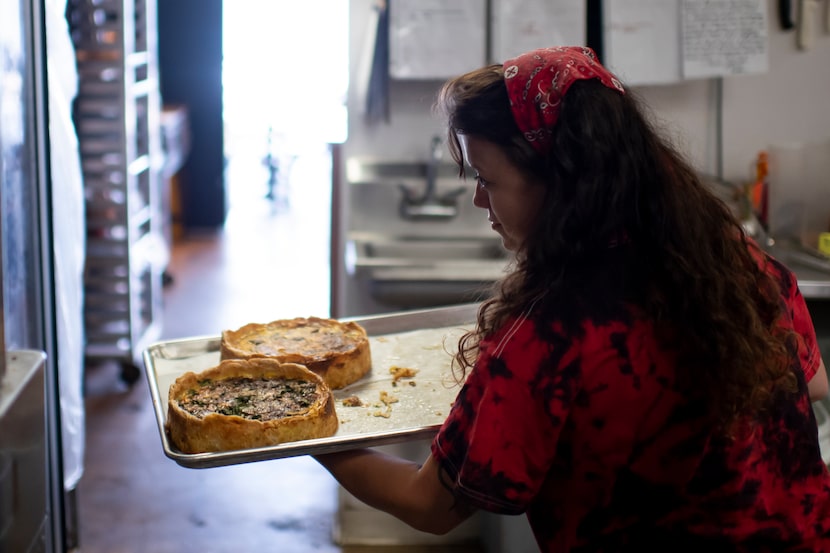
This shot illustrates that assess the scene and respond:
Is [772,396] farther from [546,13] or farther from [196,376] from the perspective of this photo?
[546,13]

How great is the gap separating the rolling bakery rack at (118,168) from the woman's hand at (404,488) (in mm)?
2884

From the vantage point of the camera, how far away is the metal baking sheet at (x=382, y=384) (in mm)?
1383

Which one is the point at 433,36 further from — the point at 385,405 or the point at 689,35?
the point at 385,405

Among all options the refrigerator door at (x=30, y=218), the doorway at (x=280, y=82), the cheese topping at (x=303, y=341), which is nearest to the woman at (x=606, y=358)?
the cheese topping at (x=303, y=341)

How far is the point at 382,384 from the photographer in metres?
1.73

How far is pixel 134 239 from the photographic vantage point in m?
4.34

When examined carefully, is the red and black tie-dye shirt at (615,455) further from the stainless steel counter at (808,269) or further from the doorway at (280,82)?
the doorway at (280,82)

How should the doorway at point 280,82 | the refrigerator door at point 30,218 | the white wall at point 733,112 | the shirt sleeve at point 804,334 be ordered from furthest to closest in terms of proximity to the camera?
1. the doorway at point 280,82
2. the white wall at point 733,112
3. the refrigerator door at point 30,218
4. the shirt sleeve at point 804,334

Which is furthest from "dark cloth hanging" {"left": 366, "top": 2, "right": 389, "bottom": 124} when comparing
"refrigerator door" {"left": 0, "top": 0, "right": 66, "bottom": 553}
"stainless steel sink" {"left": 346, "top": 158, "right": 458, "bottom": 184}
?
"refrigerator door" {"left": 0, "top": 0, "right": 66, "bottom": 553}

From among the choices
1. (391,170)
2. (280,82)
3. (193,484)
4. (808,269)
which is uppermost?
(280,82)

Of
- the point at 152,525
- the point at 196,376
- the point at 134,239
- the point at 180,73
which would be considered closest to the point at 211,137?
the point at 180,73

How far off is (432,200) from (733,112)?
1040 millimetres

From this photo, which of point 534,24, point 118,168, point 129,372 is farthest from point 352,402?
point 129,372

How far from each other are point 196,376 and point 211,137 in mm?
5477
